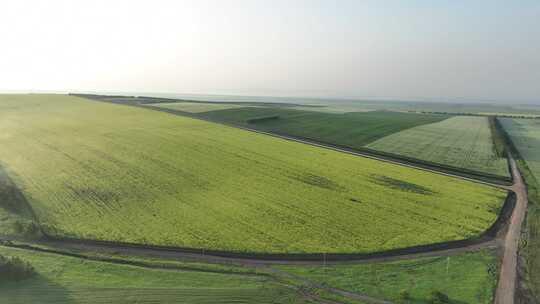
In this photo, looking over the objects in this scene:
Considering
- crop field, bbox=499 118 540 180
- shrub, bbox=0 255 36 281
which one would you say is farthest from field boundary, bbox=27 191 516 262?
crop field, bbox=499 118 540 180

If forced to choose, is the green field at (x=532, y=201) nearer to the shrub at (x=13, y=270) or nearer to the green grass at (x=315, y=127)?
the green grass at (x=315, y=127)

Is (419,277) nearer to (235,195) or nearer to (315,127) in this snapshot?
(235,195)

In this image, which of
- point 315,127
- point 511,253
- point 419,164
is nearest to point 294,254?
point 511,253

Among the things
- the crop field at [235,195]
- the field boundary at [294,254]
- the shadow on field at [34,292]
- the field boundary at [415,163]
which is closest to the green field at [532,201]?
the field boundary at [294,254]

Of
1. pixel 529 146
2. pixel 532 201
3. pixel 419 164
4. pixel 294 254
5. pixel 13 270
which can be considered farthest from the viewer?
pixel 529 146

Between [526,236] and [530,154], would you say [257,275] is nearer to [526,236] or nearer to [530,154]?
[526,236]
